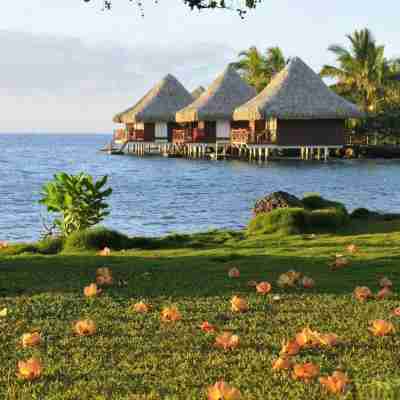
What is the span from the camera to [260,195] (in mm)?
28422

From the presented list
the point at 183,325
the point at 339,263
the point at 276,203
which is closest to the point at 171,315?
the point at 183,325

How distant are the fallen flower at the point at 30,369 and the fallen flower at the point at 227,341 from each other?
1.08 meters

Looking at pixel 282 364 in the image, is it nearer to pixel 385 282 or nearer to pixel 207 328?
pixel 207 328

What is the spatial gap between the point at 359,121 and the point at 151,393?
51.6 metres

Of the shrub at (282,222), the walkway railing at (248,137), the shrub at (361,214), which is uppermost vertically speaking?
the walkway railing at (248,137)

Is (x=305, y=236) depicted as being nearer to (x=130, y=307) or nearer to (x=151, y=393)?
(x=130, y=307)

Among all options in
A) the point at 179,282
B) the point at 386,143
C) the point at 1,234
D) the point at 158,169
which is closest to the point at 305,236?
the point at 179,282

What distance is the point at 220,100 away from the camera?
174 feet

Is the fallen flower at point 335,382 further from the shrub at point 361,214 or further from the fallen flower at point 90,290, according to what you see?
the shrub at point 361,214

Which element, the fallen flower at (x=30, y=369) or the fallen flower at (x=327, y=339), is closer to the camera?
the fallen flower at (x=30, y=369)

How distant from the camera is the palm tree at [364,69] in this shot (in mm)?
52375

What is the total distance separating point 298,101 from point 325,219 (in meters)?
Result: 36.4

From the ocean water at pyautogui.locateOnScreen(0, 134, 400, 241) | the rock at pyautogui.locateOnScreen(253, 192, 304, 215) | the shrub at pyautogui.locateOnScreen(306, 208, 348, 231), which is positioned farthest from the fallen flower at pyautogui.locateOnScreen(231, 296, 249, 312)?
the ocean water at pyautogui.locateOnScreen(0, 134, 400, 241)

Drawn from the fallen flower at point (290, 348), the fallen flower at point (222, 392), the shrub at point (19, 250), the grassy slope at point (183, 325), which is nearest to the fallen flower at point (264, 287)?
the grassy slope at point (183, 325)
